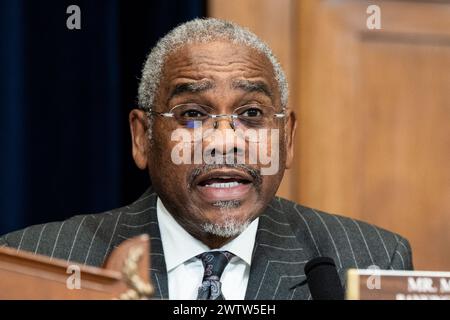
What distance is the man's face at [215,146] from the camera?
128 cm

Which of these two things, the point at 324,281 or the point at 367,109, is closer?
the point at 324,281

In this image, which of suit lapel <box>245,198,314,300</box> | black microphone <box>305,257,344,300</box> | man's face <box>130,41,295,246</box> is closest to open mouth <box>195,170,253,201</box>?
man's face <box>130,41,295,246</box>

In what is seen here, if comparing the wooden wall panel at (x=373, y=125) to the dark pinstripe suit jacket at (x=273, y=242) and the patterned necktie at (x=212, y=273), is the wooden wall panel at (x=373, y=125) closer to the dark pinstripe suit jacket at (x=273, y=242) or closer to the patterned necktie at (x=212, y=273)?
the dark pinstripe suit jacket at (x=273, y=242)

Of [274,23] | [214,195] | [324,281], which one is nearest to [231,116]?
[214,195]

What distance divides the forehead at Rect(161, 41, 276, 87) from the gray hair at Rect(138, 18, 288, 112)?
0.04 ft

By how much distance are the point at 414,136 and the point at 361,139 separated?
0.12 metres

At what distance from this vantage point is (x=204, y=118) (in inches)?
50.6

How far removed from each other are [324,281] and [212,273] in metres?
0.28

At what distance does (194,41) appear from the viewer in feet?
4.43

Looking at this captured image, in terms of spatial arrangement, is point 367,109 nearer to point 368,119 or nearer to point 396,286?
point 368,119

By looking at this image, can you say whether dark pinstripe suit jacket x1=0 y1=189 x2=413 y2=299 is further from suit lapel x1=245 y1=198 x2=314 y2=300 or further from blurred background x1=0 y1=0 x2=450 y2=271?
blurred background x1=0 y1=0 x2=450 y2=271

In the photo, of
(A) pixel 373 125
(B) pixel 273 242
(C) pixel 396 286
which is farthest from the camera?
(A) pixel 373 125
